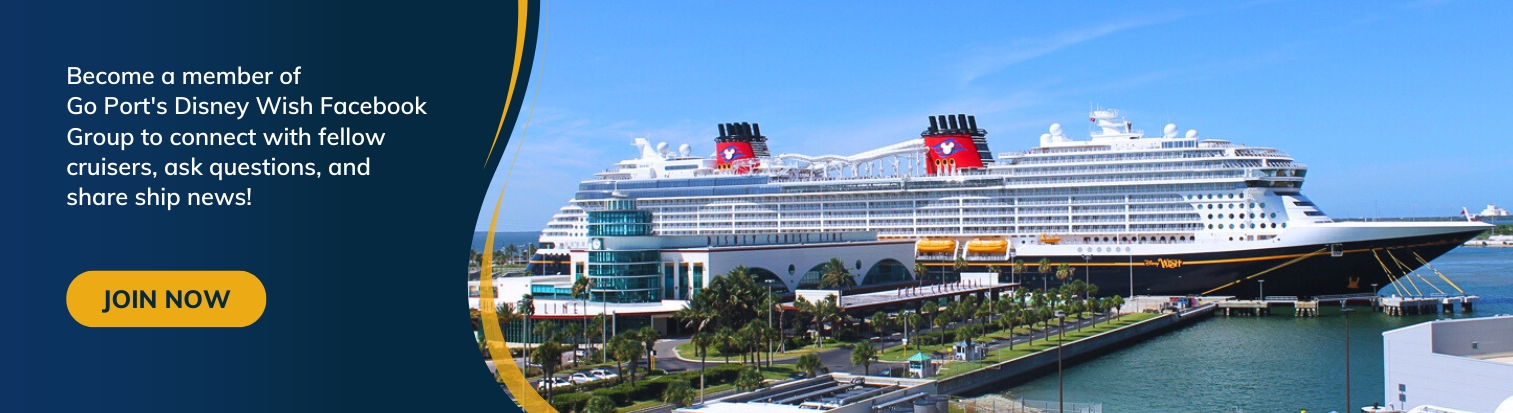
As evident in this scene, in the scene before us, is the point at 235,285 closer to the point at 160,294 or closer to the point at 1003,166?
the point at 160,294

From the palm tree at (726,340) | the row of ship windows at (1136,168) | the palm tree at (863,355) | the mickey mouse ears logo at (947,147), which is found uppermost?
the mickey mouse ears logo at (947,147)

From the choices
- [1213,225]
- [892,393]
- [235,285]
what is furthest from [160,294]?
[1213,225]

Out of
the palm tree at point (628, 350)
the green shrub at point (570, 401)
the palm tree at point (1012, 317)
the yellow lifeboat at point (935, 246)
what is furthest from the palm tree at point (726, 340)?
the yellow lifeboat at point (935, 246)

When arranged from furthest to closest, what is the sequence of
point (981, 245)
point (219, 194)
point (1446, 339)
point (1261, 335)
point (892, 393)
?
point (981, 245), point (1261, 335), point (892, 393), point (1446, 339), point (219, 194)

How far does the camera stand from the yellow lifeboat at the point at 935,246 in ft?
242

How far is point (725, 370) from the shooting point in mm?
37219

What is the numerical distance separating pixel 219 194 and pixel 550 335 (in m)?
27.7

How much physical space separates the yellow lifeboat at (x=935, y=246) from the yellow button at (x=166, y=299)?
61287mm

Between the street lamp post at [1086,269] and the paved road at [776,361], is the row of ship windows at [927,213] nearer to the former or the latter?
the street lamp post at [1086,269]

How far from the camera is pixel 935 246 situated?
7456 centimetres

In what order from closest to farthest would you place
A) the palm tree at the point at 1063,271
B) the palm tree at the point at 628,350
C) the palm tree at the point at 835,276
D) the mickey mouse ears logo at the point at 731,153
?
the palm tree at the point at 628,350 → the palm tree at the point at 835,276 → the palm tree at the point at 1063,271 → the mickey mouse ears logo at the point at 731,153

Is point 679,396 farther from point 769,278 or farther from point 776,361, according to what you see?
point 769,278

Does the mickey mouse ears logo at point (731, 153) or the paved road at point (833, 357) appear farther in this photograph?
the mickey mouse ears logo at point (731, 153)

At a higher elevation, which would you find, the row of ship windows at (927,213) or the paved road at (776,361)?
the row of ship windows at (927,213)
